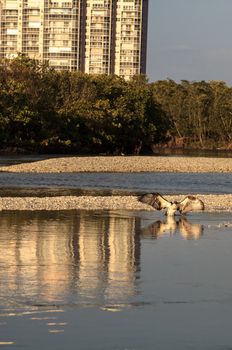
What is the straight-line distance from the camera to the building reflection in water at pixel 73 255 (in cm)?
1356

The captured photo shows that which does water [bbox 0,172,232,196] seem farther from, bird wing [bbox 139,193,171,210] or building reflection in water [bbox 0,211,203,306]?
building reflection in water [bbox 0,211,203,306]

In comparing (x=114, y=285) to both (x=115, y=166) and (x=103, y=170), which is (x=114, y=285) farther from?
(x=115, y=166)

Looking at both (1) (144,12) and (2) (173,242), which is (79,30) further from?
(2) (173,242)

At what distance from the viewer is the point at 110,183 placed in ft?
141

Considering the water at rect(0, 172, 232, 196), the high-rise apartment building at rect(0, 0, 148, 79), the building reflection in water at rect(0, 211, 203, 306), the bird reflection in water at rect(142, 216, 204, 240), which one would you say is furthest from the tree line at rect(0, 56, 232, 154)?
the high-rise apartment building at rect(0, 0, 148, 79)

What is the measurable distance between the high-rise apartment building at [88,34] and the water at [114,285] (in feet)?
529

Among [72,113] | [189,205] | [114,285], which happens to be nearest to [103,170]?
[189,205]

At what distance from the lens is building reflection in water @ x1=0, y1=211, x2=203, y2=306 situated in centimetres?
1356

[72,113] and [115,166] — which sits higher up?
[72,113]

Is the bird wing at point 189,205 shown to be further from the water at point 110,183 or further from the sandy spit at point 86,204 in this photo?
the water at point 110,183

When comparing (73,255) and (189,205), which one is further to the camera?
(189,205)

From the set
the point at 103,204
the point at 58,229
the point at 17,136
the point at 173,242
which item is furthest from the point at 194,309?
the point at 17,136

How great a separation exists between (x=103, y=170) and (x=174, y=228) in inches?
1282

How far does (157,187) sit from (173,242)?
2152 centimetres
